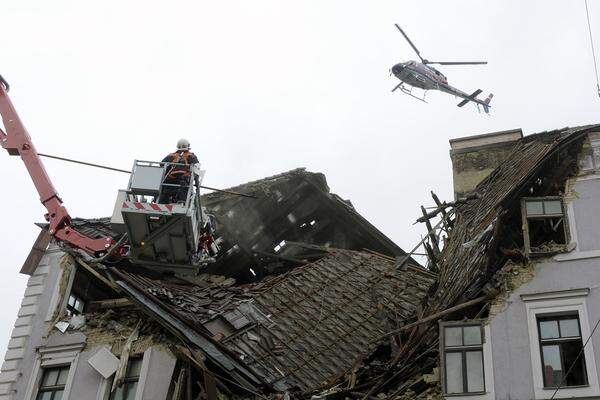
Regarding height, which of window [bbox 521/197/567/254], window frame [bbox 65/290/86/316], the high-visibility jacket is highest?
the high-visibility jacket

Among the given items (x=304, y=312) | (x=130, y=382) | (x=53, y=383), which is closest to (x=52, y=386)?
(x=53, y=383)

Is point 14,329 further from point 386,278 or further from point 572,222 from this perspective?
point 572,222

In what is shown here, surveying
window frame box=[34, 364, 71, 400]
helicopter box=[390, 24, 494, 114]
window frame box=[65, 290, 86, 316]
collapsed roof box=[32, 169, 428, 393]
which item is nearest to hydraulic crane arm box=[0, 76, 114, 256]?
collapsed roof box=[32, 169, 428, 393]

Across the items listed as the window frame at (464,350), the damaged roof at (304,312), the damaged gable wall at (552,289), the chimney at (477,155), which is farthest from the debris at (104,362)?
the chimney at (477,155)

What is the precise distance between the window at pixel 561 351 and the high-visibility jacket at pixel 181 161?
8114mm

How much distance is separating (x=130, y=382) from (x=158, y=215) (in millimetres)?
3767

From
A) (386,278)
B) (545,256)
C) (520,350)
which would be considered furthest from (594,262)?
(386,278)

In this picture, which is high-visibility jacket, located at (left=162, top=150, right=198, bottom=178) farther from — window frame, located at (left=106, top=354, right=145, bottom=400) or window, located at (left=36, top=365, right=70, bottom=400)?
window, located at (left=36, top=365, right=70, bottom=400)

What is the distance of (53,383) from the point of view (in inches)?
806

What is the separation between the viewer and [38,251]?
2281 centimetres

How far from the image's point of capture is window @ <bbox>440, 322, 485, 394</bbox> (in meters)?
15.1

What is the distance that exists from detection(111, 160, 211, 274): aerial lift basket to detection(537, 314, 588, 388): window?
7801 mm

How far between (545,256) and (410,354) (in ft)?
10.3

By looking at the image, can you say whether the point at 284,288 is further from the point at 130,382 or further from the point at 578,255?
the point at 578,255
